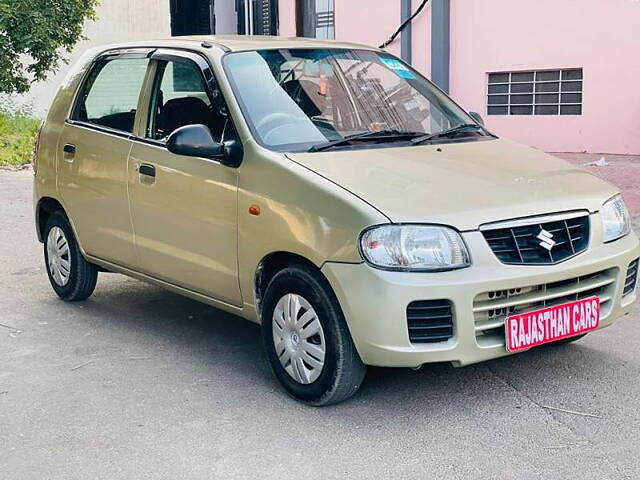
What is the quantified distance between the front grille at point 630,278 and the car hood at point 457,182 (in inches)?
15.0

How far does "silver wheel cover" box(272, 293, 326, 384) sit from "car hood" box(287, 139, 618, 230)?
0.62 metres

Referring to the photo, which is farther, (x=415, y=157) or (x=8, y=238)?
(x=8, y=238)

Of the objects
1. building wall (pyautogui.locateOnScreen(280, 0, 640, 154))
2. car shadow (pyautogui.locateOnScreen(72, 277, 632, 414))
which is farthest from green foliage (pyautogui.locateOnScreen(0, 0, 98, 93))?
car shadow (pyautogui.locateOnScreen(72, 277, 632, 414))

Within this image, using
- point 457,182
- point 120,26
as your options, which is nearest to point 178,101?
point 457,182

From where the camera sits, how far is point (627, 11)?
11.4m

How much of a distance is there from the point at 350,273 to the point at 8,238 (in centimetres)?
570

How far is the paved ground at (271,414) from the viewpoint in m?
3.85

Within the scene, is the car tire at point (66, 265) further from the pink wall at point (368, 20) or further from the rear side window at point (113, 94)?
the pink wall at point (368, 20)

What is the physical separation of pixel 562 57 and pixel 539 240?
28.2 ft

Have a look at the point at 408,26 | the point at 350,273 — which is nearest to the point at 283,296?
the point at 350,273

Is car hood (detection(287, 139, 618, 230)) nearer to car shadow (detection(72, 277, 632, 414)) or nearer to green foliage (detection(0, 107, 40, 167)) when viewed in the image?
car shadow (detection(72, 277, 632, 414))

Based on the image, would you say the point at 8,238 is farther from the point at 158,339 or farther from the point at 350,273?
the point at 350,273

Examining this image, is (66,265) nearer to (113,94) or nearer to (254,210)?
(113,94)

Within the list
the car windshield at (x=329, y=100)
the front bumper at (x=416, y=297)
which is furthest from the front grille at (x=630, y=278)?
the car windshield at (x=329, y=100)
